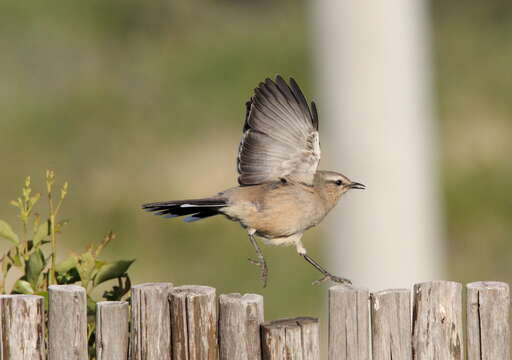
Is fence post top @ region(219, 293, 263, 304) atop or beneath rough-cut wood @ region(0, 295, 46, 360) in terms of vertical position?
atop

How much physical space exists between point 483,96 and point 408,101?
24.4 feet

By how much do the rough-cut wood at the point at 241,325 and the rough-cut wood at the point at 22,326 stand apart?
2.17ft

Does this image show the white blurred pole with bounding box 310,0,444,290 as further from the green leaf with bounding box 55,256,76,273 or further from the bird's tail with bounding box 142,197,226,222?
the green leaf with bounding box 55,256,76,273

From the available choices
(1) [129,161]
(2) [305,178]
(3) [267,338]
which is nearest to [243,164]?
(2) [305,178]

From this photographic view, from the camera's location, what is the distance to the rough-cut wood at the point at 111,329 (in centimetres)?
370

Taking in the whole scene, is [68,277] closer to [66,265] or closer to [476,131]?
[66,265]

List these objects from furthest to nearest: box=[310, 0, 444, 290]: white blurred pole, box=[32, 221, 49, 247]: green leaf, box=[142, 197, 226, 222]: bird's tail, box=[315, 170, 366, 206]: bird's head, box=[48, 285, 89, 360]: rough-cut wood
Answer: box=[310, 0, 444, 290]: white blurred pole < box=[315, 170, 366, 206]: bird's head < box=[142, 197, 226, 222]: bird's tail < box=[32, 221, 49, 247]: green leaf < box=[48, 285, 89, 360]: rough-cut wood

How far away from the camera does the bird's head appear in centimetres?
501

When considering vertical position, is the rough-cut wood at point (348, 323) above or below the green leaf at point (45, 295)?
below

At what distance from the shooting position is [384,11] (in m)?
5.86

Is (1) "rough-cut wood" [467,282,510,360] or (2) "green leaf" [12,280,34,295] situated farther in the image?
(2) "green leaf" [12,280,34,295]

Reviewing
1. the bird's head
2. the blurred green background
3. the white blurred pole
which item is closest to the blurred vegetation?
the blurred green background

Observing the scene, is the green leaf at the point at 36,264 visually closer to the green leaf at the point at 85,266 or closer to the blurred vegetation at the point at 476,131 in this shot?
the green leaf at the point at 85,266

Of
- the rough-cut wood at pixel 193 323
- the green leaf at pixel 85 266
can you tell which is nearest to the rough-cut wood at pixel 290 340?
the rough-cut wood at pixel 193 323
